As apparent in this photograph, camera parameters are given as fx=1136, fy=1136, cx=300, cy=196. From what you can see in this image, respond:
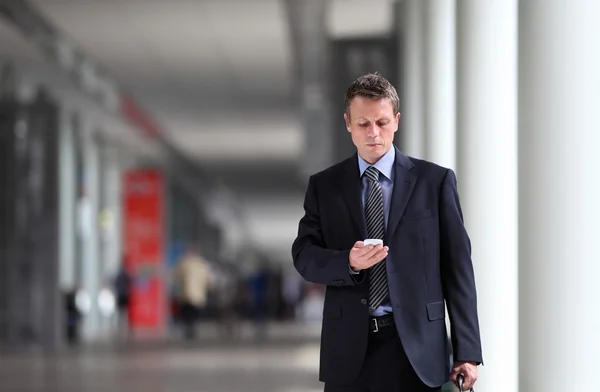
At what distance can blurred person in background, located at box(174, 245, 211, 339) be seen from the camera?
2308cm

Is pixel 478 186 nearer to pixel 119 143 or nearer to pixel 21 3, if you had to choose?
pixel 21 3

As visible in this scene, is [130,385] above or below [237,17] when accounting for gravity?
below

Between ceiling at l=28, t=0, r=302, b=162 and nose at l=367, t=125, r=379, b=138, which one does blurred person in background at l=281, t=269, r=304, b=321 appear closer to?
ceiling at l=28, t=0, r=302, b=162

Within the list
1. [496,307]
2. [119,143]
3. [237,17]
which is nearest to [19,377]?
[237,17]

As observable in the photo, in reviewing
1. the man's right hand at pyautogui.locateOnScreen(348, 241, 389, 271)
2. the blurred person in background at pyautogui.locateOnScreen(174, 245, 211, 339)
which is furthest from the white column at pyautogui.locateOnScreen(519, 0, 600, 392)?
the blurred person in background at pyautogui.locateOnScreen(174, 245, 211, 339)

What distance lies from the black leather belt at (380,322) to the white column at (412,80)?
9.72 m

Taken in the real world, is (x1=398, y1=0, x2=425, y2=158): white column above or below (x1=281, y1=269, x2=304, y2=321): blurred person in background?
above

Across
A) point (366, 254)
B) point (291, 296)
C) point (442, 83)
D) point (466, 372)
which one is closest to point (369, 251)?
point (366, 254)

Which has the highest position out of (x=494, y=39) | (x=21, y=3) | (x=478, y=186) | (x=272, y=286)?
(x=21, y=3)

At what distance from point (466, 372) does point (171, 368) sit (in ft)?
38.4

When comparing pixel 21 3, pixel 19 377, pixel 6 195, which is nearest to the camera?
pixel 19 377

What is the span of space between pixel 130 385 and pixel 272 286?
74.6 feet

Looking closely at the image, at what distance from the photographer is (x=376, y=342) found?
10.5 feet

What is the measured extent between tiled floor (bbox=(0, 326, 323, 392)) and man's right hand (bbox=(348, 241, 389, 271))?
8.24 m
